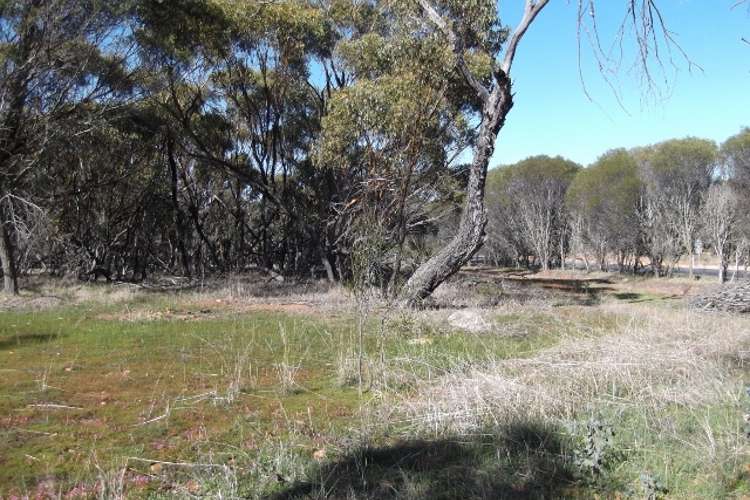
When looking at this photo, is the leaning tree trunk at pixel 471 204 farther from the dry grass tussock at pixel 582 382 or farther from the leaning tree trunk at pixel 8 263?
the leaning tree trunk at pixel 8 263

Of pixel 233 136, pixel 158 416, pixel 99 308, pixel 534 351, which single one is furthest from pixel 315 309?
pixel 233 136

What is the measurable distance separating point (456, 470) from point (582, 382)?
2056mm

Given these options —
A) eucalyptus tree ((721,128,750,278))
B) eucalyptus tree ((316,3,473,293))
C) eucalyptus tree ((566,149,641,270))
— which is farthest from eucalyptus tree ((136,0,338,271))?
eucalyptus tree ((721,128,750,278))

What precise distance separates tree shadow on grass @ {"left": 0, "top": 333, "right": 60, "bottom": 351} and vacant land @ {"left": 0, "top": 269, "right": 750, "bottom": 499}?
0.20 ft

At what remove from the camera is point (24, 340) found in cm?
927

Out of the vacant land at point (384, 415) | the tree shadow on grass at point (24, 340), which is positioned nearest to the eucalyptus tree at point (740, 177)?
the vacant land at point (384, 415)

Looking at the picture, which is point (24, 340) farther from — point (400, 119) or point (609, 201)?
point (609, 201)

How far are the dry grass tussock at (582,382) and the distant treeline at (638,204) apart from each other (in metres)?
28.0

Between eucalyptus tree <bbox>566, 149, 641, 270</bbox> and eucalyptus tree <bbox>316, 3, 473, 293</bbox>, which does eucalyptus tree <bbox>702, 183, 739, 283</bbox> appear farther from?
eucalyptus tree <bbox>316, 3, 473, 293</bbox>

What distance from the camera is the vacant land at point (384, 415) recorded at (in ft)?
13.0

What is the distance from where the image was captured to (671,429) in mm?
4578

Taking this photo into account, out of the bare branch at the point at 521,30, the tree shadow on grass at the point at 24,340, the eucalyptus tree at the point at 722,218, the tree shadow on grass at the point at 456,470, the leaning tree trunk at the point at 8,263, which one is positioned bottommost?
the tree shadow on grass at the point at 456,470

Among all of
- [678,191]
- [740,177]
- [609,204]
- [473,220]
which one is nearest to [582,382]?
[473,220]

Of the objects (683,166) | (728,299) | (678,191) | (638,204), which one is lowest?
(728,299)
